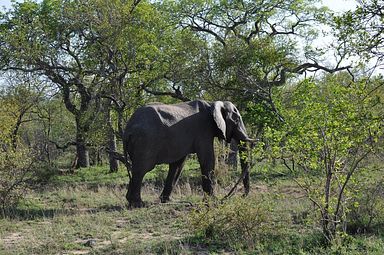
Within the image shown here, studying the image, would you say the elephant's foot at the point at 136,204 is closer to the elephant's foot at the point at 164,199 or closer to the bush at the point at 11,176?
the elephant's foot at the point at 164,199

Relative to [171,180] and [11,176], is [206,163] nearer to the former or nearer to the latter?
[171,180]

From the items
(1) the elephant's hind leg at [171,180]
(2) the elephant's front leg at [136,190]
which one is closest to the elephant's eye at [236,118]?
(1) the elephant's hind leg at [171,180]

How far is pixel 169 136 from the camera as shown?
1213 cm

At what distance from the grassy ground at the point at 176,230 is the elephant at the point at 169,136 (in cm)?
99

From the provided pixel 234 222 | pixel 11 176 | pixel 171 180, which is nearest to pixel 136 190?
pixel 171 180

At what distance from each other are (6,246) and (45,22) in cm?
1755

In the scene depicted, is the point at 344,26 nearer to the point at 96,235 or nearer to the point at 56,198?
the point at 96,235

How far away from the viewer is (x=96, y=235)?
9.06 m

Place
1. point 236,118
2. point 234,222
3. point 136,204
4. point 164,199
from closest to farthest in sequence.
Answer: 1. point 234,222
2. point 136,204
3. point 164,199
4. point 236,118

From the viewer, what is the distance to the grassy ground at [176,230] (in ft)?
25.3

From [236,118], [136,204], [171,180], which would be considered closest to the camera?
[136,204]

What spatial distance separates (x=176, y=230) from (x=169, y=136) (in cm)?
337

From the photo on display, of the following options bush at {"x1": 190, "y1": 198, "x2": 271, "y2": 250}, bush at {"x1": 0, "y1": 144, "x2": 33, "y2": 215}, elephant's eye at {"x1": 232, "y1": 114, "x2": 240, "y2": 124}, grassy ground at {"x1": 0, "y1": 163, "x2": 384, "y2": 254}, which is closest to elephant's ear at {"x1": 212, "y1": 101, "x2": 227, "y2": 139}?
elephant's eye at {"x1": 232, "y1": 114, "x2": 240, "y2": 124}

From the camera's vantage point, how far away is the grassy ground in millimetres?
7707
